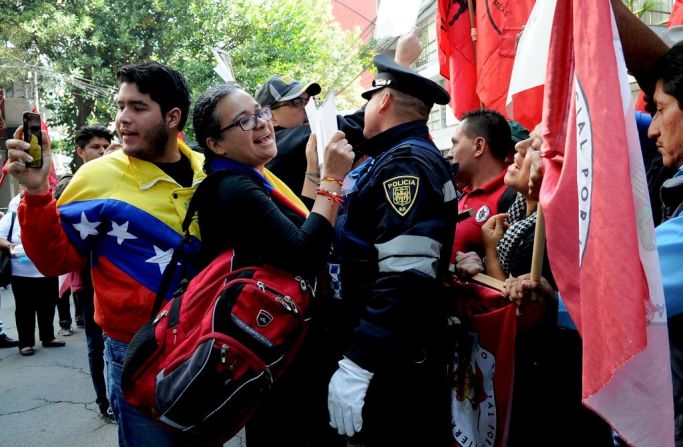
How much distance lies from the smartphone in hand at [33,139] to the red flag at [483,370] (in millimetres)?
1682

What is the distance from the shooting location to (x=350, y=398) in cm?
190

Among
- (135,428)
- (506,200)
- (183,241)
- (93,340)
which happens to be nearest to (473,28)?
(506,200)

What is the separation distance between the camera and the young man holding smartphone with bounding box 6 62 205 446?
83.9 inches

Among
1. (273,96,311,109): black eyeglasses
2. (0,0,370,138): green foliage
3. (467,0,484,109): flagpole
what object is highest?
(0,0,370,138): green foliage

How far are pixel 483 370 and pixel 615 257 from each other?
1.05 m

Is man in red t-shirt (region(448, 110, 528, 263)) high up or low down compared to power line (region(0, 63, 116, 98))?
down

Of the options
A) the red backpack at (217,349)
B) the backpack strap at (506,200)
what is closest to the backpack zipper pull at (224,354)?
the red backpack at (217,349)

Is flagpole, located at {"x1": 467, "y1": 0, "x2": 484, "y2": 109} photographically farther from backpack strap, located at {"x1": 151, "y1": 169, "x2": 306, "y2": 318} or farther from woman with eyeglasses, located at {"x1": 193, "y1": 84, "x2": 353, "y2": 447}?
backpack strap, located at {"x1": 151, "y1": 169, "x2": 306, "y2": 318}

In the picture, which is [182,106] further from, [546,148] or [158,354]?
[546,148]

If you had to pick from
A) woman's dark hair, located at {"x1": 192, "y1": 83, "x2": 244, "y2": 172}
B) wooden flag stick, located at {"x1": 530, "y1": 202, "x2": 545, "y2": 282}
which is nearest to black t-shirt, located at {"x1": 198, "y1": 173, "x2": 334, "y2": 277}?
woman's dark hair, located at {"x1": 192, "y1": 83, "x2": 244, "y2": 172}

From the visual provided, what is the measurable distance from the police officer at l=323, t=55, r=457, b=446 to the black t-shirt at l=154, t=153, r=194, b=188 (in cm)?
71

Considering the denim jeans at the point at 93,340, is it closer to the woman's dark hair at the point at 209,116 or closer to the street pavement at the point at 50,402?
the street pavement at the point at 50,402

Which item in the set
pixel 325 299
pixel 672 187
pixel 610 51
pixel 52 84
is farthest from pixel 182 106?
pixel 52 84

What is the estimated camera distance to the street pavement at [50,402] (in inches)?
170
